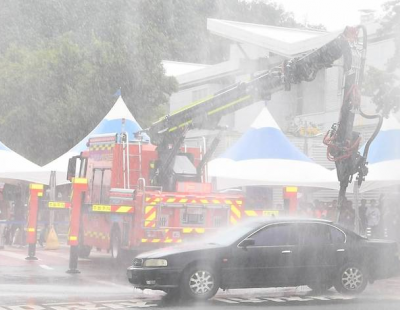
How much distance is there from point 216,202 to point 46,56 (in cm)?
1835

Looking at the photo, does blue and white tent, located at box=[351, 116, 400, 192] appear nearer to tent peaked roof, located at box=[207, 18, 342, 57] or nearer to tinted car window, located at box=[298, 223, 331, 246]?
tent peaked roof, located at box=[207, 18, 342, 57]

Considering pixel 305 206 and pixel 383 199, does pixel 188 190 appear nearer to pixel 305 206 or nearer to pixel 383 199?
pixel 305 206

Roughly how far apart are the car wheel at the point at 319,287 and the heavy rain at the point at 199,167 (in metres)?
0.03

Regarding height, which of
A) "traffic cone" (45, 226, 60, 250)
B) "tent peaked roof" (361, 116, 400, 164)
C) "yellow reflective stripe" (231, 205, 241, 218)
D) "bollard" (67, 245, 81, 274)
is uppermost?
"tent peaked roof" (361, 116, 400, 164)

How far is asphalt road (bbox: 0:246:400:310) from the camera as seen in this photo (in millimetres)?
12539

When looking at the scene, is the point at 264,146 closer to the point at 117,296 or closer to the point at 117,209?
the point at 117,209

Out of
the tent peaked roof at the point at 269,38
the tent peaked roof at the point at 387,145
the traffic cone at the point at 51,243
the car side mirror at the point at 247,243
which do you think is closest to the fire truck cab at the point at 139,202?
the traffic cone at the point at 51,243

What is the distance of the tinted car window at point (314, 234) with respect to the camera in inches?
549

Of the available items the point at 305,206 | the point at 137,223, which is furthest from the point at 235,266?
the point at 305,206

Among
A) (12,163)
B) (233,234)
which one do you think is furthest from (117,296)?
(12,163)

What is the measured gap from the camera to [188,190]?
1903cm

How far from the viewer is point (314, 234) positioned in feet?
46.1

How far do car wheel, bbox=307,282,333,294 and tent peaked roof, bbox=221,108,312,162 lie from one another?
1134 cm

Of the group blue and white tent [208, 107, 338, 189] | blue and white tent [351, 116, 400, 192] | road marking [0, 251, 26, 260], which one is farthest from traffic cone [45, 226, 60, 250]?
blue and white tent [351, 116, 400, 192]
